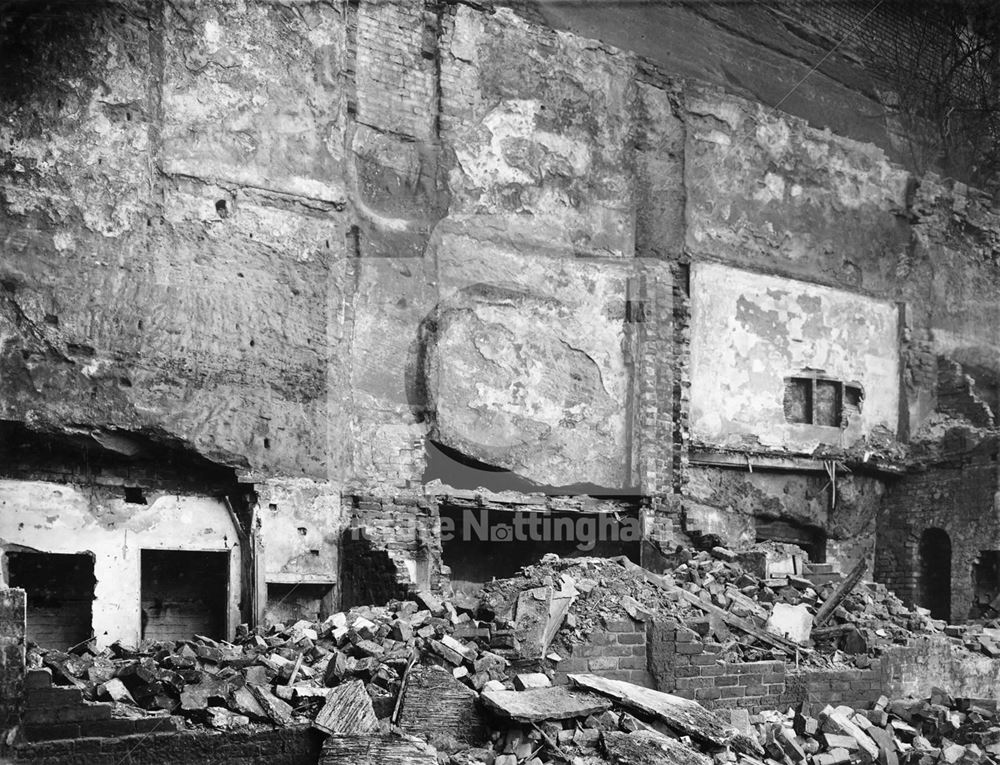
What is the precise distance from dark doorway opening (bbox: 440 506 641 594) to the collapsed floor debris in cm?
231

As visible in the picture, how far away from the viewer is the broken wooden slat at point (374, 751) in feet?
23.4

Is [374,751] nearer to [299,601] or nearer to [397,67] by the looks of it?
[299,601]

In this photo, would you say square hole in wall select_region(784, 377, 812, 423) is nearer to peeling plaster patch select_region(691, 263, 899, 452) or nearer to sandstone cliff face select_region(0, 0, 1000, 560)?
peeling plaster patch select_region(691, 263, 899, 452)

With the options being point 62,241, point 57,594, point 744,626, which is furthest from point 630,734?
point 62,241

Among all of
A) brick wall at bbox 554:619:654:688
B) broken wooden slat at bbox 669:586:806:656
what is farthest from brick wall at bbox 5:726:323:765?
broken wooden slat at bbox 669:586:806:656

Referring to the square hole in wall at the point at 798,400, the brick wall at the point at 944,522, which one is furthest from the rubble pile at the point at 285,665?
the brick wall at the point at 944,522

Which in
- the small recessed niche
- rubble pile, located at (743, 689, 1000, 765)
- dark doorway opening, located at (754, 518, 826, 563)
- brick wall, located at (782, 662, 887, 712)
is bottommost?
rubble pile, located at (743, 689, 1000, 765)

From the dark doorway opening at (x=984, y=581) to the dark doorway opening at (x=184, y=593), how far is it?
8576 mm

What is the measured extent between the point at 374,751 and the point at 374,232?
6.29m

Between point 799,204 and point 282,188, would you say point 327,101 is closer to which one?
point 282,188

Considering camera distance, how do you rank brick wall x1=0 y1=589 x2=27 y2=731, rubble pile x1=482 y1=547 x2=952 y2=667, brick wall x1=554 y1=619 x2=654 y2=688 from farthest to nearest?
rubble pile x1=482 y1=547 x2=952 y2=667 < brick wall x1=554 y1=619 x2=654 y2=688 < brick wall x1=0 y1=589 x2=27 y2=731

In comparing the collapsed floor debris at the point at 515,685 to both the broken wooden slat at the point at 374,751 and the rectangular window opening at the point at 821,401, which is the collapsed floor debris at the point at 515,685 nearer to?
the broken wooden slat at the point at 374,751

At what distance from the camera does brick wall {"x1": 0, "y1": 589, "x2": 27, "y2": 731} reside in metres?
6.93

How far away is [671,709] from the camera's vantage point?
8.27m
